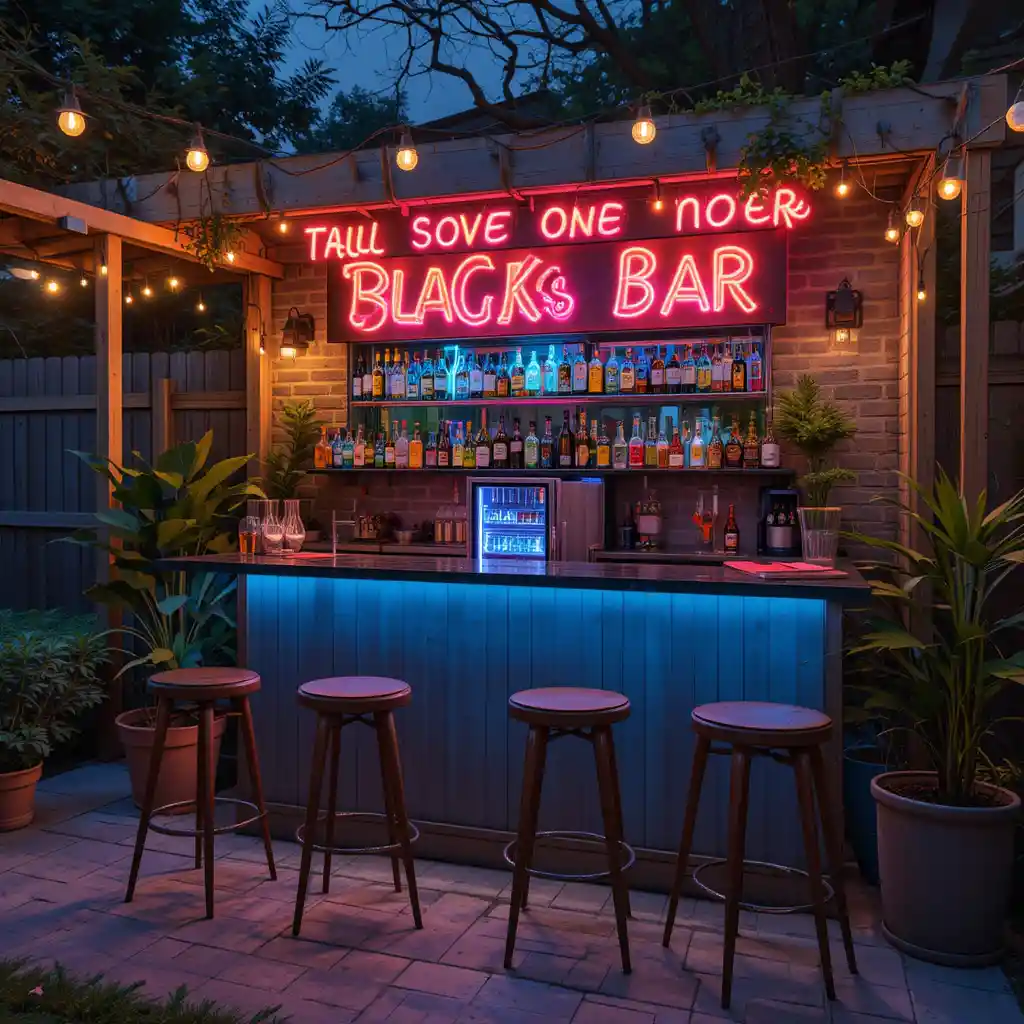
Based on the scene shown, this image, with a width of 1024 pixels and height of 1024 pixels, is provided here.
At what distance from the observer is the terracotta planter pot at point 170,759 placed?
443cm

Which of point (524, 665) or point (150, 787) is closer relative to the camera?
point (150, 787)

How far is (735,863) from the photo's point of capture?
2.77m

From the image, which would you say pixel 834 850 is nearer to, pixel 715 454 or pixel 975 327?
pixel 975 327

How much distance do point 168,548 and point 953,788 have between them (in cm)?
369

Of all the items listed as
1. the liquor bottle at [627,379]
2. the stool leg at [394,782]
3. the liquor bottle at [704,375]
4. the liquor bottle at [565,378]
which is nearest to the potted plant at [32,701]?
the stool leg at [394,782]

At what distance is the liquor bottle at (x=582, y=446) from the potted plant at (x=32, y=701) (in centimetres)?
280

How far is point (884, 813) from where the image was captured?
10.5ft

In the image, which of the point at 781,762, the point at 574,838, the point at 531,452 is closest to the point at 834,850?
the point at 781,762

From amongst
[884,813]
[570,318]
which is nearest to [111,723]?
[570,318]

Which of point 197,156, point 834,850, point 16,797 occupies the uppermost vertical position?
point 197,156

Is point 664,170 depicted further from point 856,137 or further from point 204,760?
point 204,760

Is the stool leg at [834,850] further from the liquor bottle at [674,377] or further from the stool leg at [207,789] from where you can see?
the liquor bottle at [674,377]

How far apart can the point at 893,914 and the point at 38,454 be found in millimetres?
5523

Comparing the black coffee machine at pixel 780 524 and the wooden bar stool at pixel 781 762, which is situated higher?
the black coffee machine at pixel 780 524
